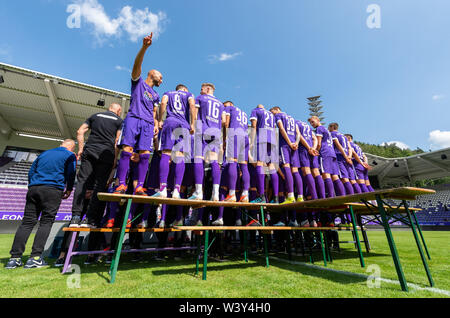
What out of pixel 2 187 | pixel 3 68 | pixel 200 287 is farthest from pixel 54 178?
pixel 2 187

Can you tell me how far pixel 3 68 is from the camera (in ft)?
39.5

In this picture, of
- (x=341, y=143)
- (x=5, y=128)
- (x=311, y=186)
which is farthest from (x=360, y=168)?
(x=5, y=128)

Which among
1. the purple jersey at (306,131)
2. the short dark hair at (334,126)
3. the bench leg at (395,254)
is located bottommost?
the bench leg at (395,254)

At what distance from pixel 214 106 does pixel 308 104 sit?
167 feet

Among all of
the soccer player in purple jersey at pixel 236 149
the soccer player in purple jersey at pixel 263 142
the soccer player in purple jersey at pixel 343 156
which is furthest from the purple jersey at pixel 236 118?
the soccer player in purple jersey at pixel 343 156

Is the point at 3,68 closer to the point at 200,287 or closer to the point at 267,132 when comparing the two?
the point at 267,132

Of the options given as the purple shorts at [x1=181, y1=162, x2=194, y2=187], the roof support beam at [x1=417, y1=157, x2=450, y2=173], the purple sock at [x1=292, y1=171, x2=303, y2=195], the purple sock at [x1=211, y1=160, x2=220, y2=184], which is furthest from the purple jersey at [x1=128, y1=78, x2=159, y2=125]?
the roof support beam at [x1=417, y1=157, x2=450, y2=173]

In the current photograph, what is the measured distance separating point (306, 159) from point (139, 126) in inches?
150

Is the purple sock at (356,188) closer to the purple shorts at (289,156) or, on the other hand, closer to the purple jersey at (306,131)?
the purple jersey at (306,131)

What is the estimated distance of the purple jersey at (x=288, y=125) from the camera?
4992 mm

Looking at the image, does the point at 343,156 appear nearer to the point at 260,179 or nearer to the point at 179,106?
the point at 260,179

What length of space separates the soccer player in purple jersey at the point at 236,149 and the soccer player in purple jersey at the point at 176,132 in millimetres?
872

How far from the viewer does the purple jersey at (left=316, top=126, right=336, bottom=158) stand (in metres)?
5.35
